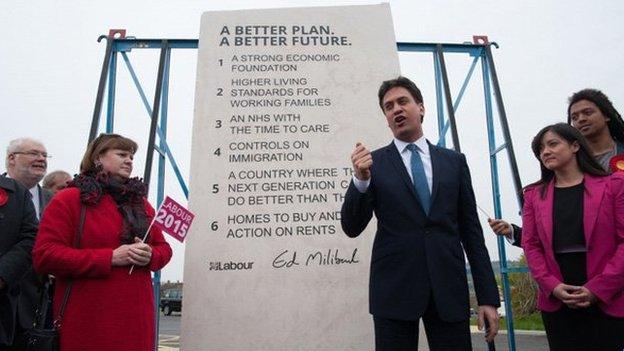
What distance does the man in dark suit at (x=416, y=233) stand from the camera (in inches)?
77.9

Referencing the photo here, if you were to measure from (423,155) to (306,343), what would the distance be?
62.9 inches

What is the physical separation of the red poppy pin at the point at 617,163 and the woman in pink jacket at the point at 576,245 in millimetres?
169

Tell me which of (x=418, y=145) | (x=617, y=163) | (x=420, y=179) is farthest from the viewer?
(x=617, y=163)

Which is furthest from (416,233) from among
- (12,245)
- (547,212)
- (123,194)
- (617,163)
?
(12,245)

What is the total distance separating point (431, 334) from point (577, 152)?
1.28m

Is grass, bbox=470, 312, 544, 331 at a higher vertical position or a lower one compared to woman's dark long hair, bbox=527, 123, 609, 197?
lower

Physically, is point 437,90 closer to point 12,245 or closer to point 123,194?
point 123,194

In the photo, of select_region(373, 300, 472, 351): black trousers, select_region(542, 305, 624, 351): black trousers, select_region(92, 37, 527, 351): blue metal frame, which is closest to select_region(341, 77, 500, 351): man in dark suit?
select_region(373, 300, 472, 351): black trousers

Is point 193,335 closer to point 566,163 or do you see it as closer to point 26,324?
point 26,324

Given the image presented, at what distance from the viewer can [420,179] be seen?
2195mm

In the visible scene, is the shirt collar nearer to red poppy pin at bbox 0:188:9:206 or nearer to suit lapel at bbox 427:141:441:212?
suit lapel at bbox 427:141:441:212

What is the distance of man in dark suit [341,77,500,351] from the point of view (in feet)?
6.49

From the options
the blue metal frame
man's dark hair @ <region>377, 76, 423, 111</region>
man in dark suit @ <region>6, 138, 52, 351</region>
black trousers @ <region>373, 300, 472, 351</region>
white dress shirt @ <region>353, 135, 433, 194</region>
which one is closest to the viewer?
black trousers @ <region>373, 300, 472, 351</region>

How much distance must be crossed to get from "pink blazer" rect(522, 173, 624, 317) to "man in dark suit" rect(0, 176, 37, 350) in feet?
8.61
